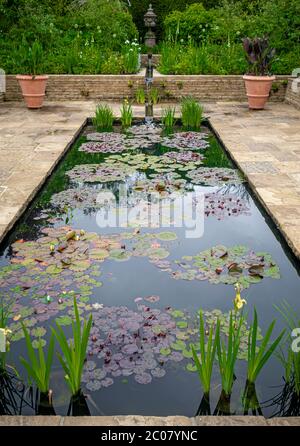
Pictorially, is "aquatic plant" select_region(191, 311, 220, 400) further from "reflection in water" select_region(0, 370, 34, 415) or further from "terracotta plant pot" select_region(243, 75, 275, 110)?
"terracotta plant pot" select_region(243, 75, 275, 110)

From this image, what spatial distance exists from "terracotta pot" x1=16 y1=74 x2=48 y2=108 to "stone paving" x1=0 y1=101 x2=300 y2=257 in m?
0.19

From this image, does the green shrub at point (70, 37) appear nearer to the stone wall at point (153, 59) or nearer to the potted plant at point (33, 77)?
the potted plant at point (33, 77)

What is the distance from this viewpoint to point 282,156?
6.64m

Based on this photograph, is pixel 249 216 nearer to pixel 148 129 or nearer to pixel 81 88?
pixel 148 129

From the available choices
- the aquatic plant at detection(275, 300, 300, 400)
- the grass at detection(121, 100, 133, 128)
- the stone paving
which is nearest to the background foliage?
the stone paving

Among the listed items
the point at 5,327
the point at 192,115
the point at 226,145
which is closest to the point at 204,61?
the point at 192,115

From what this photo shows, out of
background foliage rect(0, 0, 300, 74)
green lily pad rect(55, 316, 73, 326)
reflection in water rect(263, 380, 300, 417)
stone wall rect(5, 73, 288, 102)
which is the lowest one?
reflection in water rect(263, 380, 300, 417)

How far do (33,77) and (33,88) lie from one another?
25 centimetres

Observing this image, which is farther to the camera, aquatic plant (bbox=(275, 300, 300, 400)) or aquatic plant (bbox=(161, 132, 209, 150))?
aquatic plant (bbox=(161, 132, 209, 150))

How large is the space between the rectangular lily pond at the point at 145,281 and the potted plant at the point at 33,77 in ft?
11.5

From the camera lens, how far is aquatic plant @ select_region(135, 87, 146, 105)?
34.3 feet

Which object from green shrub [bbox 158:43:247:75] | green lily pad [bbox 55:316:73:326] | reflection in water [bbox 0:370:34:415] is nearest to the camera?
→ reflection in water [bbox 0:370:34:415]

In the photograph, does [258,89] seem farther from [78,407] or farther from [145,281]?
[78,407]

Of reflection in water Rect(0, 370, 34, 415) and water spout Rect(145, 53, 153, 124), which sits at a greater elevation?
water spout Rect(145, 53, 153, 124)
